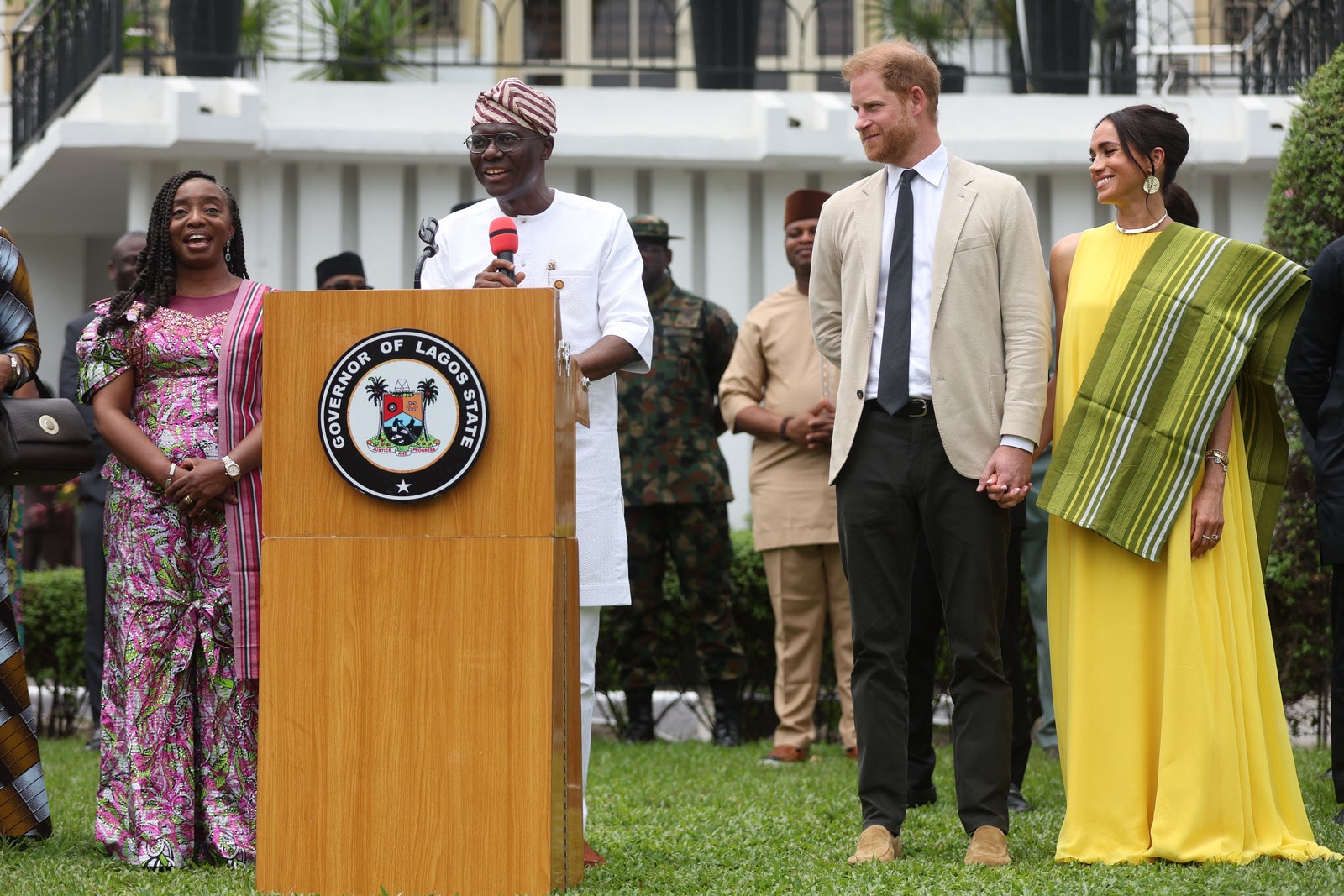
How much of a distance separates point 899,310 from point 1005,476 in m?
0.58

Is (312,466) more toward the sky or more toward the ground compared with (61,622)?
more toward the sky

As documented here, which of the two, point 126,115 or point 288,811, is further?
point 126,115

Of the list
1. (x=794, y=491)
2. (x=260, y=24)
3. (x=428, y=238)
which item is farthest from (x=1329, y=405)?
(x=260, y=24)

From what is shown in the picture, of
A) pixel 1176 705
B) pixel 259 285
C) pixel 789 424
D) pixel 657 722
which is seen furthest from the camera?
pixel 657 722

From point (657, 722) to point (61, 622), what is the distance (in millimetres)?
3381

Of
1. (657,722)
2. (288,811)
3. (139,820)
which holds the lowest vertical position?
(657,722)

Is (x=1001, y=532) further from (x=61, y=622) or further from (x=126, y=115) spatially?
(x=126, y=115)

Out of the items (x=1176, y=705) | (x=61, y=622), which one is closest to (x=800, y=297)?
(x=1176, y=705)

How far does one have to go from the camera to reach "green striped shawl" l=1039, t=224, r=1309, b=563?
15.0 feet

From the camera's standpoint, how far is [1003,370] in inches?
182

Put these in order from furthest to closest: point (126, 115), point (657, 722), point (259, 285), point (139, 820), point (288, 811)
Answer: point (126, 115)
point (657, 722)
point (259, 285)
point (139, 820)
point (288, 811)

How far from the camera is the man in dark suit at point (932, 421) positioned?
4543 mm

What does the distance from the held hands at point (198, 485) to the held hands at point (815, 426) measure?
3.02 metres

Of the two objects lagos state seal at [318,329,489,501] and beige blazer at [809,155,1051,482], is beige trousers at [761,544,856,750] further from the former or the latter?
lagos state seal at [318,329,489,501]
